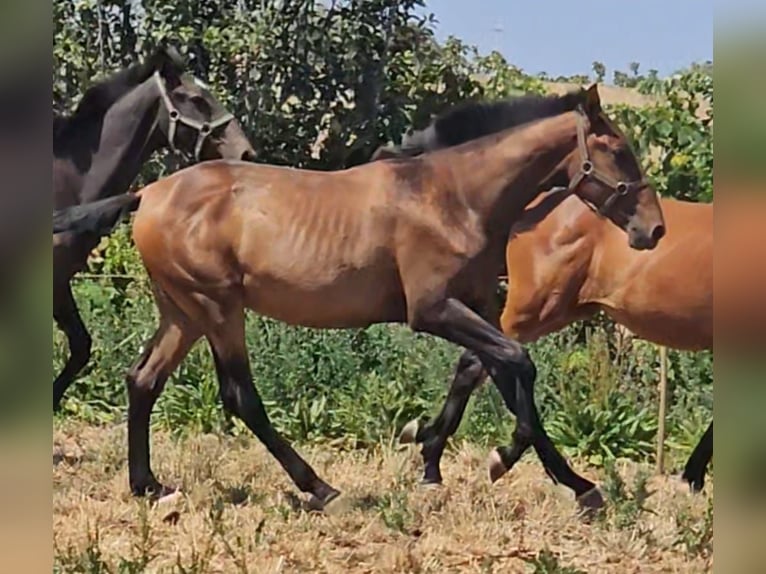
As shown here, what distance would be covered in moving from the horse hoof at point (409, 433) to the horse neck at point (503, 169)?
0.72 m

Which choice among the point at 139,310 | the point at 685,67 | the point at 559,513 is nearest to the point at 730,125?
the point at 685,67

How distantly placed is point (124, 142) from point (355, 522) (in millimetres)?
1566

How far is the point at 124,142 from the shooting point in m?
4.06

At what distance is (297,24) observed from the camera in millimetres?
3936

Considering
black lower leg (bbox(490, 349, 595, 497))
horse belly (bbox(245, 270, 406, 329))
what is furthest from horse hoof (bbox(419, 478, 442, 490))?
horse belly (bbox(245, 270, 406, 329))

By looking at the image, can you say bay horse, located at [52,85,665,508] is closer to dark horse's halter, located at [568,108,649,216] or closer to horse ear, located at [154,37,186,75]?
dark horse's halter, located at [568,108,649,216]

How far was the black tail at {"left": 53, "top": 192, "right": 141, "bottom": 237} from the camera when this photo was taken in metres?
3.87

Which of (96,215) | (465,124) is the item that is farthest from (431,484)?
(96,215)

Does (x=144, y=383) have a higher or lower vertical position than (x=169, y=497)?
higher

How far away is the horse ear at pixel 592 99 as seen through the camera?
12.4ft

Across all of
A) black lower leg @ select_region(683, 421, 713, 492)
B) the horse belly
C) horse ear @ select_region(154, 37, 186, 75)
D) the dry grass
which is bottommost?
the dry grass

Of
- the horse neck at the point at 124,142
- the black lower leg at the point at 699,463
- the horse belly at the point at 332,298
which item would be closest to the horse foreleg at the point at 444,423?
the horse belly at the point at 332,298

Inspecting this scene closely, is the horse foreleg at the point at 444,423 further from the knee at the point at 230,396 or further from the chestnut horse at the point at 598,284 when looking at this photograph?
the knee at the point at 230,396

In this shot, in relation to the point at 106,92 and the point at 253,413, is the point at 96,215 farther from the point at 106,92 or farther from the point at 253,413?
the point at 253,413
